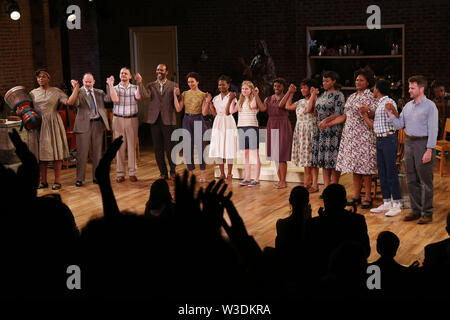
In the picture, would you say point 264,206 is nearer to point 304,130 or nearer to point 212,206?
point 304,130


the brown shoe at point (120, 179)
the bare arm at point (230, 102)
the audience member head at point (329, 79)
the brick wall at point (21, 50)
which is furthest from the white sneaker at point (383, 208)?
the brick wall at point (21, 50)

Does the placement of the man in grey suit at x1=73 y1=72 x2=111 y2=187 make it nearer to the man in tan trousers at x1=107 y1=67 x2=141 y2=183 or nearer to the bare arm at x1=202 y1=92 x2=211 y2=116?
the man in tan trousers at x1=107 y1=67 x2=141 y2=183

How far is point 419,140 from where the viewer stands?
5.71 meters

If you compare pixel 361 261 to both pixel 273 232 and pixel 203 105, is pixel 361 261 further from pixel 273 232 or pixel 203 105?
pixel 203 105

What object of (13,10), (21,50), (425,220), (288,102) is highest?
(13,10)

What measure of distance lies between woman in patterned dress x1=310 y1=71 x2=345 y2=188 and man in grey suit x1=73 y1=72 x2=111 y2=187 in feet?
8.80

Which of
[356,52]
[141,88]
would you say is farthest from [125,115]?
[356,52]

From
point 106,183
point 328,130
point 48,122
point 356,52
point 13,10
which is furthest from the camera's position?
point 356,52

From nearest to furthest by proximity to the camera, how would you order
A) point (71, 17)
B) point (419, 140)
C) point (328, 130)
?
1. point (419, 140)
2. point (328, 130)
3. point (71, 17)

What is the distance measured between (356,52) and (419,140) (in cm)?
515

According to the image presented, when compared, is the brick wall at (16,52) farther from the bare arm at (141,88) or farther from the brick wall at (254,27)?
the bare arm at (141,88)

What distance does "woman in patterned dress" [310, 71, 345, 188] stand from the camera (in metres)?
6.59

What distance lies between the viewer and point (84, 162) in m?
7.96

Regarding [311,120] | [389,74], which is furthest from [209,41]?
[311,120]
